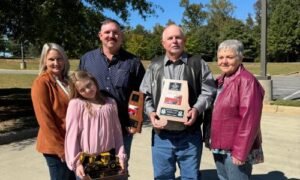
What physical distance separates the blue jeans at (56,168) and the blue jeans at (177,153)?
0.82 meters

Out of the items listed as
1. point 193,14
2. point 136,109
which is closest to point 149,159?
point 136,109

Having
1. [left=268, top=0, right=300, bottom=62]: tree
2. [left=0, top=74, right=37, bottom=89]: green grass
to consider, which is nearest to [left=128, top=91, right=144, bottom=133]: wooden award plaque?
[left=0, top=74, right=37, bottom=89]: green grass

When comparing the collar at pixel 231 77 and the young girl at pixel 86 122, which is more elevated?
the collar at pixel 231 77

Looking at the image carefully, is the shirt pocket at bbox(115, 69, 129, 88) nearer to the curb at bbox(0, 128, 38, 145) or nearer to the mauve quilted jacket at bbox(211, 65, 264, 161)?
the mauve quilted jacket at bbox(211, 65, 264, 161)

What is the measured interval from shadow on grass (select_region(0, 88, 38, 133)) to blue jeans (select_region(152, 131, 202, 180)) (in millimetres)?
5326

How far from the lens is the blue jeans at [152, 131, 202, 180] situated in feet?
12.6

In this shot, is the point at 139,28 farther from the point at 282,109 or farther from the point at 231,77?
the point at 231,77

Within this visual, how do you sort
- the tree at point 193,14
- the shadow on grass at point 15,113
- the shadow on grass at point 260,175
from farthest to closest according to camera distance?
the tree at point 193,14 < the shadow on grass at point 15,113 < the shadow on grass at point 260,175

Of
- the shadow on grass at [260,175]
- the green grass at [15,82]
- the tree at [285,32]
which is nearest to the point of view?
the shadow on grass at [260,175]

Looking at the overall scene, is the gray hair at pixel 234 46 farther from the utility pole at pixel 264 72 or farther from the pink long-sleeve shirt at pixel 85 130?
the utility pole at pixel 264 72

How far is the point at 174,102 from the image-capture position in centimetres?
368

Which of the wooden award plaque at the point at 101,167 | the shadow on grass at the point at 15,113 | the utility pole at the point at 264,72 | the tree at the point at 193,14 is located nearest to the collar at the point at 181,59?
the wooden award plaque at the point at 101,167

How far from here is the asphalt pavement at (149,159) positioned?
19.3 feet

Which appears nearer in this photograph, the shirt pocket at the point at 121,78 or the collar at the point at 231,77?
the collar at the point at 231,77
